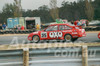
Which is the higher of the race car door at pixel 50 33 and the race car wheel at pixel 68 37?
the race car door at pixel 50 33

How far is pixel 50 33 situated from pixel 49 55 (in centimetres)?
780

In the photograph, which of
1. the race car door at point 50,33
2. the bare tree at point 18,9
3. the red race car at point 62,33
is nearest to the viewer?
the red race car at point 62,33

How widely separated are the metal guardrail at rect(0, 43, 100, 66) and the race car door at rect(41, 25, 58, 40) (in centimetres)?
766

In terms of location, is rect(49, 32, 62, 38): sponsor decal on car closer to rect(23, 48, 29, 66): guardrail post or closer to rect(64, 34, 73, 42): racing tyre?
rect(64, 34, 73, 42): racing tyre

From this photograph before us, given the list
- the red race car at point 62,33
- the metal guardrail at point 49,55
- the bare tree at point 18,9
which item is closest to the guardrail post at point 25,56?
the metal guardrail at point 49,55

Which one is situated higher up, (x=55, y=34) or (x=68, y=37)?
(x=55, y=34)

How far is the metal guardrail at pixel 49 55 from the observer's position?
3666 mm

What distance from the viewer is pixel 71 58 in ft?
12.6


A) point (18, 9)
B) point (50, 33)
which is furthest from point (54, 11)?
point (50, 33)

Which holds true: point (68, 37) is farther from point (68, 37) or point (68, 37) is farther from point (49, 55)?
point (49, 55)

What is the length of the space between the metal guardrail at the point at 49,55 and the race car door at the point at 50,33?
766 cm

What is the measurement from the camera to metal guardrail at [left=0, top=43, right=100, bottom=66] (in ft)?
12.0

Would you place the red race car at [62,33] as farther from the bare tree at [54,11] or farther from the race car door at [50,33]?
the bare tree at [54,11]

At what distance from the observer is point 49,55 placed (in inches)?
149
